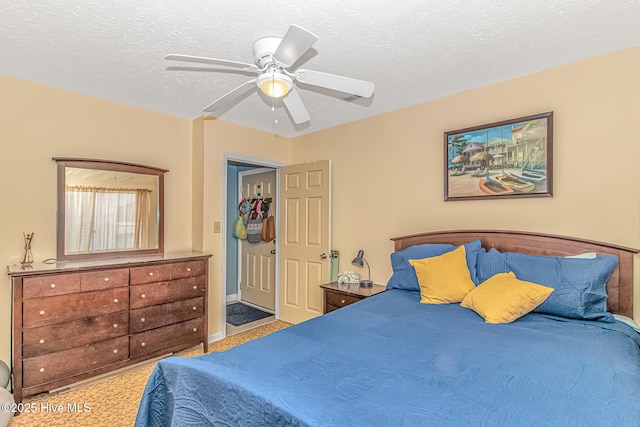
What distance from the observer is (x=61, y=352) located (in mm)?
2348

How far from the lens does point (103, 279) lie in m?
2.56

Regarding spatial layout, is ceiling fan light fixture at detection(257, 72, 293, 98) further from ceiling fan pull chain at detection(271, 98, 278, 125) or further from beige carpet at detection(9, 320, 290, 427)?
beige carpet at detection(9, 320, 290, 427)

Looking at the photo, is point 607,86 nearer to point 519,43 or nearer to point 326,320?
point 519,43

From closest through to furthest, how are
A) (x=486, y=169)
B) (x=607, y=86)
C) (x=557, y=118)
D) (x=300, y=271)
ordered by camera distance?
1. (x=607, y=86)
2. (x=557, y=118)
3. (x=486, y=169)
4. (x=300, y=271)

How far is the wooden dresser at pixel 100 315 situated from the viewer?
222 cm

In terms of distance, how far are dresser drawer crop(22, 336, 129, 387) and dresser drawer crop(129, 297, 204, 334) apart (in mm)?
152

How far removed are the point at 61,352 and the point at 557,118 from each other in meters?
4.12

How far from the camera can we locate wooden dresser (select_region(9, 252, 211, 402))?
222cm

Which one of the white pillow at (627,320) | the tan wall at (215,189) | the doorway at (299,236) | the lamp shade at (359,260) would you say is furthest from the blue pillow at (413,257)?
the tan wall at (215,189)

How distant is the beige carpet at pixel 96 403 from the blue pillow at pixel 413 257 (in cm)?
223

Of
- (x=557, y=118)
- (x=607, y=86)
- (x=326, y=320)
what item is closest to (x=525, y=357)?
(x=326, y=320)

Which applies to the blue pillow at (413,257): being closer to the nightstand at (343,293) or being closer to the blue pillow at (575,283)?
the nightstand at (343,293)

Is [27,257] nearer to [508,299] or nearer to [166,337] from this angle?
[166,337]

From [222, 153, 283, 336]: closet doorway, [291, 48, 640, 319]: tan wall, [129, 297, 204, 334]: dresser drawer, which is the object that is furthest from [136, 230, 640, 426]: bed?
[222, 153, 283, 336]: closet doorway
